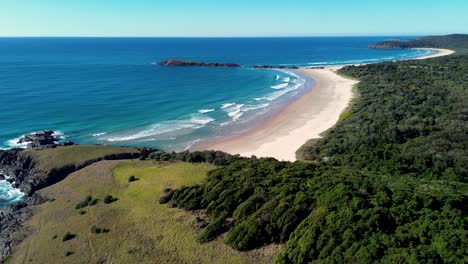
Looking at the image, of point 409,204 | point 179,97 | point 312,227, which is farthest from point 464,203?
point 179,97

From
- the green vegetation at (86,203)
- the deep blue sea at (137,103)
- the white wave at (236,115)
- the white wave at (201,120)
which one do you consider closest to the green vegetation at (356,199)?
the green vegetation at (86,203)

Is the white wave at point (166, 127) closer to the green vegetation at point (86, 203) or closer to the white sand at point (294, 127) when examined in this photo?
the white sand at point (294, 127)

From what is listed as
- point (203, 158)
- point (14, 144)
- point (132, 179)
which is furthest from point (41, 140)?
point (203, 158)

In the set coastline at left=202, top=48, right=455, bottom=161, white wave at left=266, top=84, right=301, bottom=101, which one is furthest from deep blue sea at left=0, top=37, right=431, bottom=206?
coastline at left=202, top=48, right=455, bottom=161

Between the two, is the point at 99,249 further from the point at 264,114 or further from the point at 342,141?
the point at 264,114

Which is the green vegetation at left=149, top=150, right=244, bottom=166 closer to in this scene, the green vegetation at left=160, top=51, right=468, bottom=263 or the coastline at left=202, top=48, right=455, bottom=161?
the green vegetation at left=160, top=51, right=468, bottom=263
